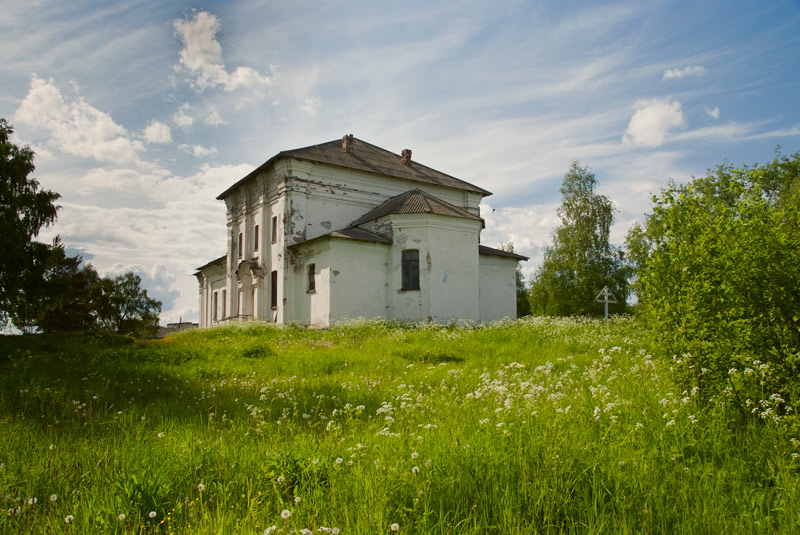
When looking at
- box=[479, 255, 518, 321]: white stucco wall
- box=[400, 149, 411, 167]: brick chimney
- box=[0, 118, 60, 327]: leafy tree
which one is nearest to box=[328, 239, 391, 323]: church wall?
box=[479, 255, 518, 321]: white stucco wall

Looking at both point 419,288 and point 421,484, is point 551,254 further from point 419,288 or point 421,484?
point 421,484

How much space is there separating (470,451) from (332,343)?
13.7m

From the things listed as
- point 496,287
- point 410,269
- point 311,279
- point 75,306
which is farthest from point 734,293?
point 75,306

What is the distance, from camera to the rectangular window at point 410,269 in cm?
2464

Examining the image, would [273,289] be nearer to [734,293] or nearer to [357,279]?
[357,279]

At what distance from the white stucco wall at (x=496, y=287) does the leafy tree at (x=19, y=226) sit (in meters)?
19.8

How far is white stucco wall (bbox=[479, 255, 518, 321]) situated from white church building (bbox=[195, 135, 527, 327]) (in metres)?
0.06

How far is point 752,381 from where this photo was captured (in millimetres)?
4574

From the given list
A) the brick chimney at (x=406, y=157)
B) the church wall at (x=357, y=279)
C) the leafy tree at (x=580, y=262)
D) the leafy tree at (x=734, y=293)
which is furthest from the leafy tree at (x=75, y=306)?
the leafy tree at (x=734, y=293)

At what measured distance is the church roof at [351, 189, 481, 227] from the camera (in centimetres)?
2465

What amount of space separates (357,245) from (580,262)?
20.2m

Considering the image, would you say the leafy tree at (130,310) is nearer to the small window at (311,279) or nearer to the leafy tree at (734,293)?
the small window at (311,279)

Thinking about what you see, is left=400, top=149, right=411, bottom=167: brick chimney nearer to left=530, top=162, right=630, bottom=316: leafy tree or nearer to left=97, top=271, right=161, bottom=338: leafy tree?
left=530, top=162, right=630, bottom=316: leafy tree

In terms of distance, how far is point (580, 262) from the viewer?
38156 millimetres
